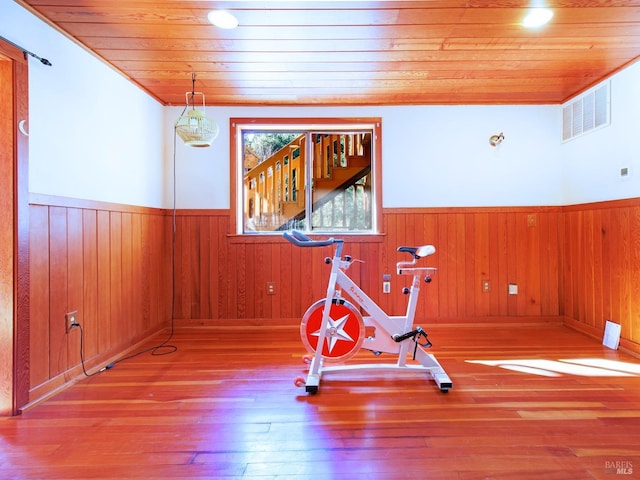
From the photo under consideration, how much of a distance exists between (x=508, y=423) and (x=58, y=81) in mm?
3266

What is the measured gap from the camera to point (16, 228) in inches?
76.2

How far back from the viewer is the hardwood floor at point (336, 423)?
1.52 metres

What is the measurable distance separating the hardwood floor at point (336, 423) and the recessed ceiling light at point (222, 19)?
2.26m

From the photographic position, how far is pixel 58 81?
224cm

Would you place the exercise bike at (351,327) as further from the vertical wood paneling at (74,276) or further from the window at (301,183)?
the window at (301,183)

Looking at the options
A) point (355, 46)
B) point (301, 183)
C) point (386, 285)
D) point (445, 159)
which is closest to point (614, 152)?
point (445, 159)

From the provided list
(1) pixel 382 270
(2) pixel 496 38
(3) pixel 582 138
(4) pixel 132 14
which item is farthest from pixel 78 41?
(3) pixel 582 138

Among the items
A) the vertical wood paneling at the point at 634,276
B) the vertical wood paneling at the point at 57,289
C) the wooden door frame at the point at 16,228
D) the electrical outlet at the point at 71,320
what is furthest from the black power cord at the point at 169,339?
the vertical wood paneling at the point at 634,276

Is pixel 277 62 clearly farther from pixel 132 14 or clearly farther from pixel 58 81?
pixel 58 81

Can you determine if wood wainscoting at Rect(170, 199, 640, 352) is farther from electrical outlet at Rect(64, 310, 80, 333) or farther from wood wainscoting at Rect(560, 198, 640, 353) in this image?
electrical outlet at Rect(64, 310, 80, 333)

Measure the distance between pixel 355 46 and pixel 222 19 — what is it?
88 centimetres


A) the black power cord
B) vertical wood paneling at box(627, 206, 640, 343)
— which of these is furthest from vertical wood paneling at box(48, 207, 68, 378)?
vertical wood paneling at box(627, 206, 640, 343)

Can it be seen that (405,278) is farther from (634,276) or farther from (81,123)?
(81,123)

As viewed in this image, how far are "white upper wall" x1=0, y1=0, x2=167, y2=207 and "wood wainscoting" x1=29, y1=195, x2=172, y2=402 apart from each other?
0.15 meters
